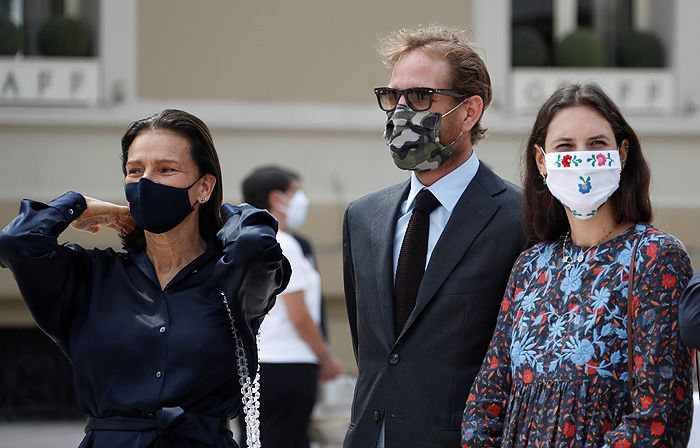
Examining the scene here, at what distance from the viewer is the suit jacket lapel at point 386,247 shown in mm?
4125

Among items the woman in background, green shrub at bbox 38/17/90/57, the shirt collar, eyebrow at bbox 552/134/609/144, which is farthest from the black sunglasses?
green shrub at bbox 38/17/90/57

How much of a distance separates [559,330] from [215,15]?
276 inches

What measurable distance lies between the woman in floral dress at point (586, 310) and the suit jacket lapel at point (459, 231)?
0.60ft

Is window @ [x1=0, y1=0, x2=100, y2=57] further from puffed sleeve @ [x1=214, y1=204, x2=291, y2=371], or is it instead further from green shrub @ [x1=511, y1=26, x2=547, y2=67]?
puffed sleeve @ [x1=214, y1=204, x2=291, y2=371]

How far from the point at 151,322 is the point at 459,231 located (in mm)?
1017

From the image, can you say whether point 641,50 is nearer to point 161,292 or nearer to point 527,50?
point 527,50

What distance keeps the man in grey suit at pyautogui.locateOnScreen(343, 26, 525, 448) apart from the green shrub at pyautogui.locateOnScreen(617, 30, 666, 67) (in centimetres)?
679

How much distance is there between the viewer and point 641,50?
10.8m

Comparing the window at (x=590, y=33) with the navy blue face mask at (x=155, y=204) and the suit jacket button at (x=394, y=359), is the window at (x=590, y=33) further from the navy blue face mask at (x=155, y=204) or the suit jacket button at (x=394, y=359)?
the navy blue face mask at (x=155, y=204)

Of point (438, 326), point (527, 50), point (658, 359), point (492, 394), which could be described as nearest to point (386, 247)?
point (438, 326)

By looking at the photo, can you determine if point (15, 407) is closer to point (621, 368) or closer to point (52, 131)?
point (52, 131)

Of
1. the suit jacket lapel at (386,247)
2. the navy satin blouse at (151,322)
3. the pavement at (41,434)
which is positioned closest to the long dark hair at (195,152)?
the navy satin blouse at (151,322)

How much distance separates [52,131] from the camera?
10094 millimetres

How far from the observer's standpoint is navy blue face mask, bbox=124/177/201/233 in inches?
155
